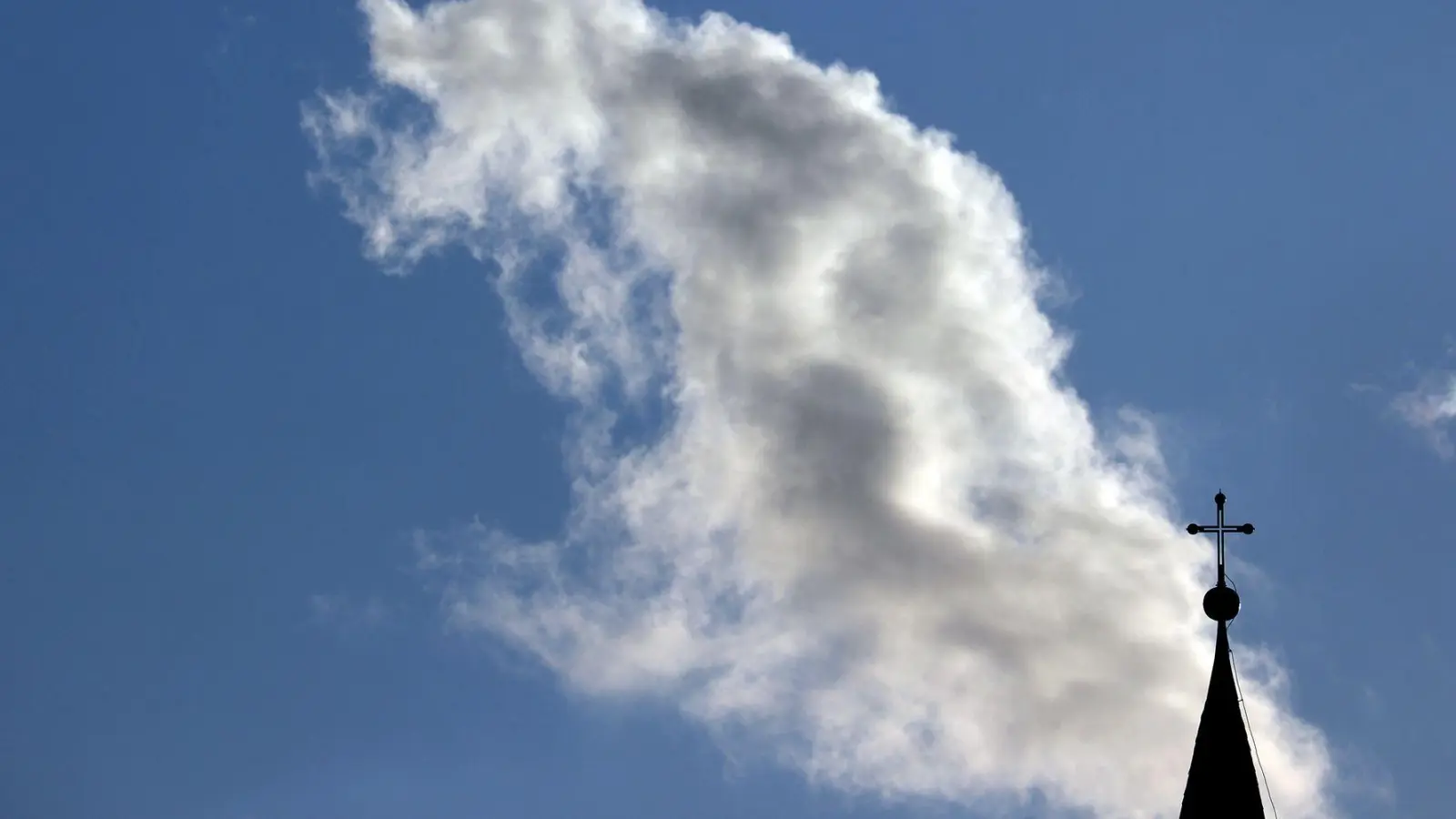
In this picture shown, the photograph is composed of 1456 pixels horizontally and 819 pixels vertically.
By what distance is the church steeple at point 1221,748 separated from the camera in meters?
111

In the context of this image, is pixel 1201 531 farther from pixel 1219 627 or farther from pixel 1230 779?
pixel 1230 779

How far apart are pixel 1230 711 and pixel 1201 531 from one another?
7.57m

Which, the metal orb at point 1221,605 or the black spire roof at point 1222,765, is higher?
the metal orb at point 1221,605

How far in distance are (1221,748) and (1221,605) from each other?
6769 millimetres

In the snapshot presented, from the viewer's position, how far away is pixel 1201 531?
11831cm

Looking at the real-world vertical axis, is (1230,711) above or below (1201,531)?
below

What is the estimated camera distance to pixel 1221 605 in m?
118

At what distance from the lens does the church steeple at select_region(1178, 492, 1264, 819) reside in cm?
11094

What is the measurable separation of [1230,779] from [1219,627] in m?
7.88

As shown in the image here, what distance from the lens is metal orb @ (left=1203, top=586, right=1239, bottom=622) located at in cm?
11744

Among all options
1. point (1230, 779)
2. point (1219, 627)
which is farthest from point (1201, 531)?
point (1230, 779)

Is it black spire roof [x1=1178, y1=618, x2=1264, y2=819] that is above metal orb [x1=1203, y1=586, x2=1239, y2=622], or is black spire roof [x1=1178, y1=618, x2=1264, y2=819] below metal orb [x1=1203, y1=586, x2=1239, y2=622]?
below

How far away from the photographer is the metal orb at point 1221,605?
117438mm

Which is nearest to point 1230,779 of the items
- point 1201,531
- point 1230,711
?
point 1230,711
